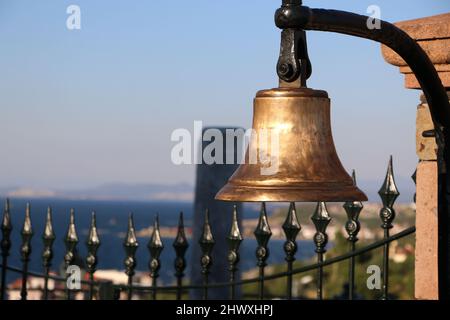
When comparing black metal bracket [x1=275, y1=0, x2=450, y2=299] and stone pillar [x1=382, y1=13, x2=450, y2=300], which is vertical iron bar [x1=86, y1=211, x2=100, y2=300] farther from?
black metal bracket [x1=275, y1=0, x2=450, y2=299]

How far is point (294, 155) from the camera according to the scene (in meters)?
2.88

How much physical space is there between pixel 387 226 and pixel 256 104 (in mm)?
1810

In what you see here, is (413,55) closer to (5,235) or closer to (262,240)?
(262,240)

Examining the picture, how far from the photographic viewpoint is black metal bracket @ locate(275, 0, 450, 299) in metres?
2.57

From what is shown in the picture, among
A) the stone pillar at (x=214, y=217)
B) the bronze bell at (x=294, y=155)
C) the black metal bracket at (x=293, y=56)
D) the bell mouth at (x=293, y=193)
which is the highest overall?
the black metal bracket at (x=293, y=56)

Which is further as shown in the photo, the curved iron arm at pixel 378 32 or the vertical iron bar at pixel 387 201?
the vertical iron bar at pixel 387 201

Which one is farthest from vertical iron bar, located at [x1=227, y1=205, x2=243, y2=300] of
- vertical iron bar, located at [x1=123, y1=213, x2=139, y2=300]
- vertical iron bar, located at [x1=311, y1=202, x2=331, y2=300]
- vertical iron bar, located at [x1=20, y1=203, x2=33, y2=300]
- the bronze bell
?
the bronze bell

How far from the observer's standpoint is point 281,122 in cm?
290

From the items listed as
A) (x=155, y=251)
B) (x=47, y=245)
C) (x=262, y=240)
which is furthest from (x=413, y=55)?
(x=47, y=245)

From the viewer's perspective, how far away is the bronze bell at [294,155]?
284 cm

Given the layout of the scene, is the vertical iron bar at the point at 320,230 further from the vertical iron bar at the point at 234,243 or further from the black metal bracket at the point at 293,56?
the black metal bracket at the point at 293,56

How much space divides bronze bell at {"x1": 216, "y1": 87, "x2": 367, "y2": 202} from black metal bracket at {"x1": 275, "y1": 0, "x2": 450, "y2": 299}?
0.95 ft

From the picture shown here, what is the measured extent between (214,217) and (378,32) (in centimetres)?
852

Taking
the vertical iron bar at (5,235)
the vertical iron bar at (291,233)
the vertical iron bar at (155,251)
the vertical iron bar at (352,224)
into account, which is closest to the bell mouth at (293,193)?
the vertical iron bar at (352,224)
